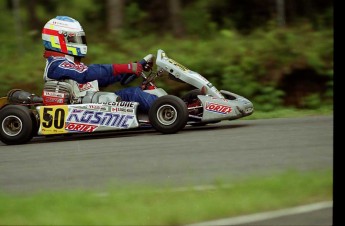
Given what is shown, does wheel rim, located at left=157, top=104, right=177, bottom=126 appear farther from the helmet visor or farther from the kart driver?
the helmet visor

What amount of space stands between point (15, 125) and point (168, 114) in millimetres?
1883

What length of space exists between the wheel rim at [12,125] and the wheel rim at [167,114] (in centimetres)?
168

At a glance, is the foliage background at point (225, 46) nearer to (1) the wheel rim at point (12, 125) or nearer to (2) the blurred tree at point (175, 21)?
(2) the blurred tree at point (175, 21)

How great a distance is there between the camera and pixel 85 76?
8.43 meters

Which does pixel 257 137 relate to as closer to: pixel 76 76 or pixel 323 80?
pixel 76 76

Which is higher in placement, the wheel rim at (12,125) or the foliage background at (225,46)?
the foliage background at (225,46)

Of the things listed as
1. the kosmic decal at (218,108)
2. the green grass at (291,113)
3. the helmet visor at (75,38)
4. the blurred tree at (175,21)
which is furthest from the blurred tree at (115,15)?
the kosmic decal at (218,108)

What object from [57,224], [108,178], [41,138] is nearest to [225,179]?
[108,178]

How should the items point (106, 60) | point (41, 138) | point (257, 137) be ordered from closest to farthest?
point (257, 137) → point (41, 138) → point (106, 60)

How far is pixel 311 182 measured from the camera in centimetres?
526

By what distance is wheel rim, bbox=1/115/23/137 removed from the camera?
328 inches

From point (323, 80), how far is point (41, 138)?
5.01 metres

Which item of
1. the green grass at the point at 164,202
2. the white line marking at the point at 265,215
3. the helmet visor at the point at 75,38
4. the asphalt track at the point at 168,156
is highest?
the helmet visor at the point at 75,38

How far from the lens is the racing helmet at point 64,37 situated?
8648mm
